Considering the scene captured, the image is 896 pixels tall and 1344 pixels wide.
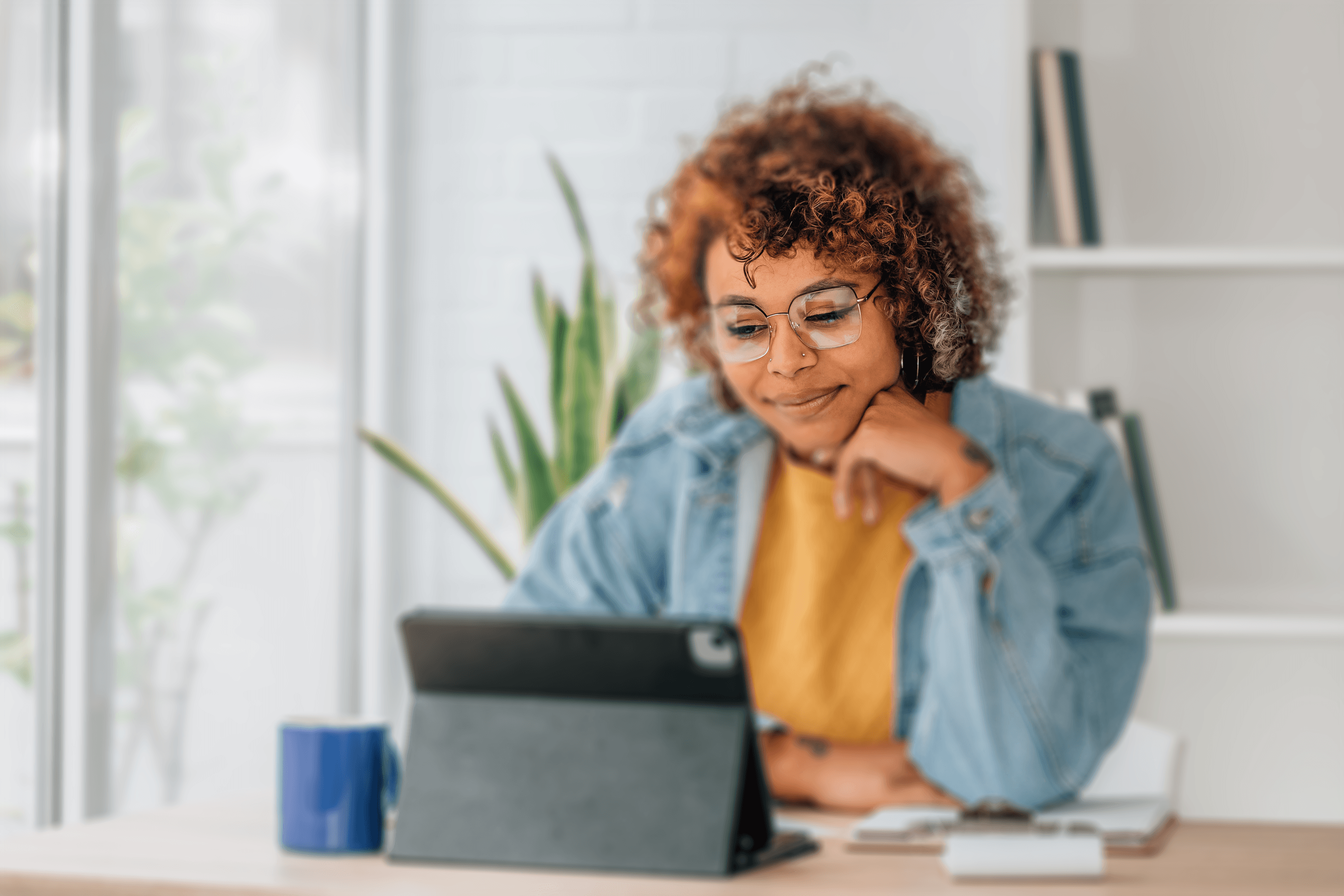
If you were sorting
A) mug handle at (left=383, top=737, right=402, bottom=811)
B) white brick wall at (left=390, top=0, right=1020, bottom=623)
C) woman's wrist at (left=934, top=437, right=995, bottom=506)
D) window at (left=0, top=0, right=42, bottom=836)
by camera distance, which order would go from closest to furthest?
woman's wrist at (left=934, top=437, right=995, bottom=506)
mug handle at (left=383, top=737, right=402, bottom=811)
window at (left=0, top=0, right=42, bottom=836)
white brick wall at (left=390, top=0, right=1020, bottom=623)

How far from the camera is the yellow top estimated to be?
952mm

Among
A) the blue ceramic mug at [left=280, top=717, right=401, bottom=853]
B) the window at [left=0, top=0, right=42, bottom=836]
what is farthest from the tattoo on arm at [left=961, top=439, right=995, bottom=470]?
the window at [left=0, top=0, right=42, bottom=836]

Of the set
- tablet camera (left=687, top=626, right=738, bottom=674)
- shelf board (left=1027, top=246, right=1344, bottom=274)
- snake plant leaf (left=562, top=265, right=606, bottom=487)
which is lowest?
tablet camera (left=687, top=626, right=738, bottom=674)

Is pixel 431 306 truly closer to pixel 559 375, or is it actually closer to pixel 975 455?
pixel 559 375

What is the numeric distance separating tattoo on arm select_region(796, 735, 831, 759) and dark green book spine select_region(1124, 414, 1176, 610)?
1.98ft

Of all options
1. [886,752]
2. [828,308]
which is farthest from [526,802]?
[828,308]

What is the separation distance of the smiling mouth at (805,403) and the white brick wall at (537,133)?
142cm

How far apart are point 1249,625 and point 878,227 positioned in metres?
1.30

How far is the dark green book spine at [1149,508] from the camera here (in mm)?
1361

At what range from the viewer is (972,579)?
810 millimetres

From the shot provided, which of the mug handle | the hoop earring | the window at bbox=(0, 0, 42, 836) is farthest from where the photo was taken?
the window at bbox=(0, 0, 42, 836)

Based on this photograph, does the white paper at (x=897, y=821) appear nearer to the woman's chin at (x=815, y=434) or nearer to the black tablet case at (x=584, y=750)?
the black tablet case at (x=584, y=750)

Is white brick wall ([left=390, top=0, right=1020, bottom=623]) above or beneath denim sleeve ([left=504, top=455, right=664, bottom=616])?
above

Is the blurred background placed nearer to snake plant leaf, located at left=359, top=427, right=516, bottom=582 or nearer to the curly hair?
snake plant leaf, located at left=359, top=427, right=516, bottom=582
